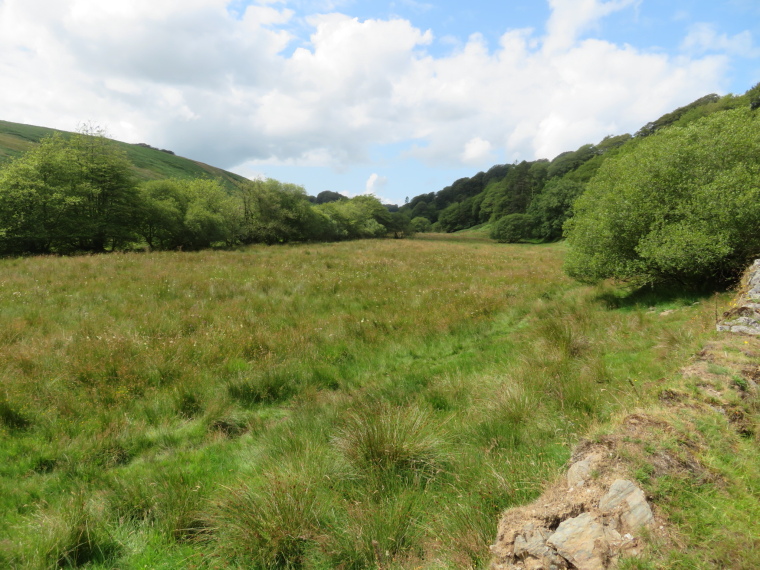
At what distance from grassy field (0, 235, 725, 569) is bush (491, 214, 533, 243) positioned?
194 feet

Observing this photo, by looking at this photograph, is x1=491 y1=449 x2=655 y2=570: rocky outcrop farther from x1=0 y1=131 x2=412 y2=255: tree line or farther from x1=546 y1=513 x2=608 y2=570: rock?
x1=0 y1=131 x2=412 y2=255: tree line

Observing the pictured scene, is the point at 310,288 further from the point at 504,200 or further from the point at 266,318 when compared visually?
the point at 504,200

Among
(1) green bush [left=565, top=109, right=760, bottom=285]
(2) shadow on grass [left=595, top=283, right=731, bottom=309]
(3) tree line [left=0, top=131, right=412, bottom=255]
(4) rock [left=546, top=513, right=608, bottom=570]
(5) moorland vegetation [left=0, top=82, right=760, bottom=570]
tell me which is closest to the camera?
(4) rock [left=546, top=513, right=608, bottom=570]

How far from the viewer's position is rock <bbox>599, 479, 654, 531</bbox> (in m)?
2.28

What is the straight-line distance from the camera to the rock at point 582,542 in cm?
210

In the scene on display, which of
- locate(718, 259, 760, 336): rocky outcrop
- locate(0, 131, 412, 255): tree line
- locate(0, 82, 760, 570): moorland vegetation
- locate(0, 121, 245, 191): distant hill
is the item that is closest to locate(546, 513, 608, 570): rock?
locate(0, 82, 760, 570): moorland vegetation

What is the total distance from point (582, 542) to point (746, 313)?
601 cm

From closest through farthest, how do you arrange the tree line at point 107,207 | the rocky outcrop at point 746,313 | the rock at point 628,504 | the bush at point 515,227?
1. the rock at point 628,504
2. the rocky outcrop at point 746,313
3. the tree line at point 107,207
4. the bush at point 515,227

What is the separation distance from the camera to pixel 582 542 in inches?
87.1

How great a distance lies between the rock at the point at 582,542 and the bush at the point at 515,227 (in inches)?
2694

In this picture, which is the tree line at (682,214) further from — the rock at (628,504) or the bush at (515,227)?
the bush at (515,227)

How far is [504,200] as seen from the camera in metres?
91.8

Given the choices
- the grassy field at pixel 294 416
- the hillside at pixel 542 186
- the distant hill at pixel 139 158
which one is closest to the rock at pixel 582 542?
the grassy field at pixel 294 416

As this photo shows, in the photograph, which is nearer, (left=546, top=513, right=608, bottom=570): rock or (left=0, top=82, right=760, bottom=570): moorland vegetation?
(left=546, top=513, right=608, bottom=570): rock
